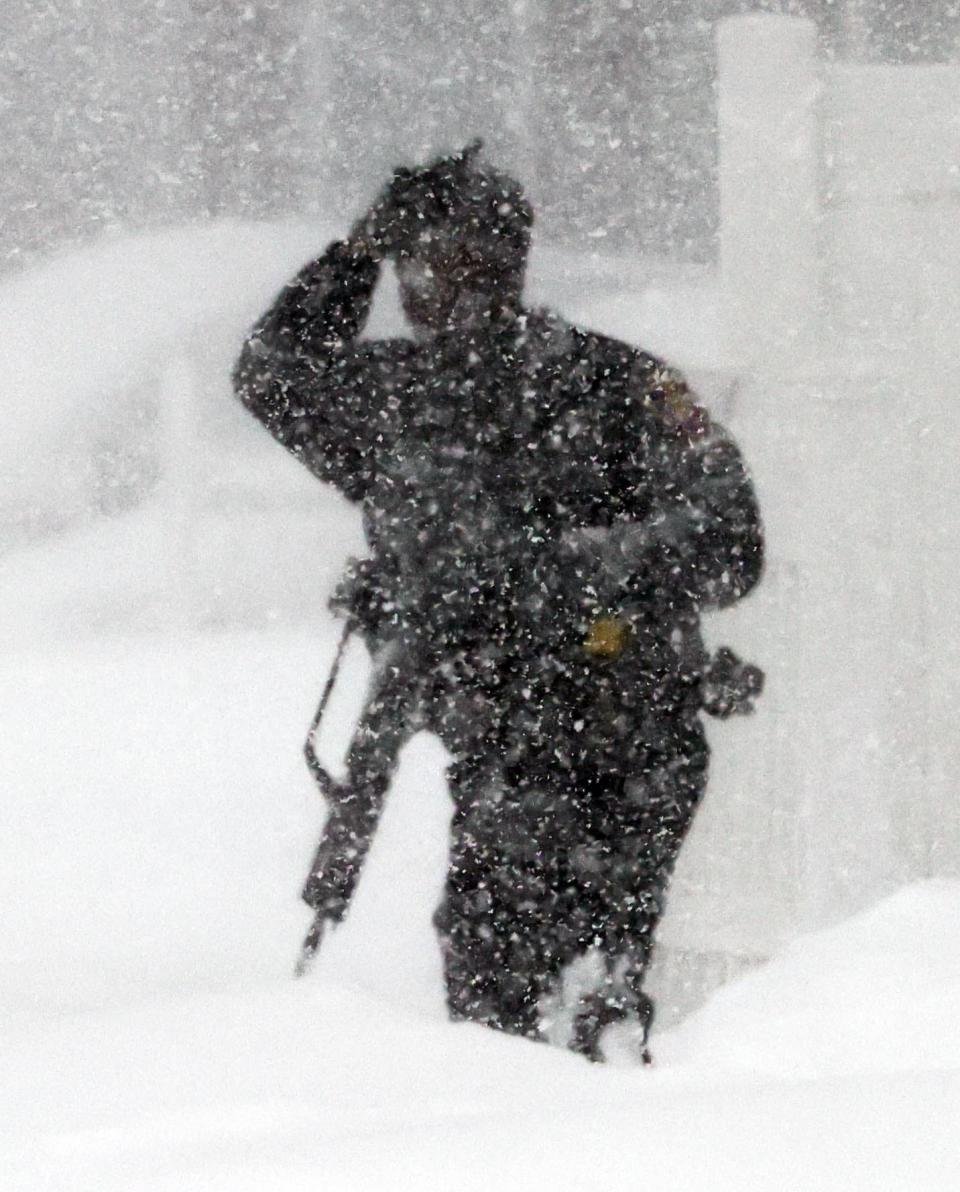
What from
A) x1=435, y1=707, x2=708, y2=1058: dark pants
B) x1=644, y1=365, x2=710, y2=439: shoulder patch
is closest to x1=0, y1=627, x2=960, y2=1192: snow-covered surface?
x1=435, y1=707, x2=708, y2=1058: dark pants

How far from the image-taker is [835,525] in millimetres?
1401

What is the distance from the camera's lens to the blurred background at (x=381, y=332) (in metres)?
1.38

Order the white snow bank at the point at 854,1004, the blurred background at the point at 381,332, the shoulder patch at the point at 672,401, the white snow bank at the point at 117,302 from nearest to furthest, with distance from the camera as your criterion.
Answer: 1. the white snow bank at the point at 854,1004
2. the shoulder patch at the point at 672,401
3. the blurred background at the point at 381,332
4. the white snow bank at the point at 117,302

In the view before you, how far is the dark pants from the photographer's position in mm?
1076

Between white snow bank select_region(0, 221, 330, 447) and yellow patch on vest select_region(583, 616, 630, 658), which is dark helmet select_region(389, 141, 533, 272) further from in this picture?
white snow bank select_region(0, 221, 330, 447)

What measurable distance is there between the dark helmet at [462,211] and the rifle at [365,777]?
0.27 metres

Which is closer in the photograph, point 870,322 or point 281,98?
point 870,322

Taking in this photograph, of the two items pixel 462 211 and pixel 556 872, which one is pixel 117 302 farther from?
pixel 556 872

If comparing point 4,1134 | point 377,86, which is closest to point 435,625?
point 4,1134

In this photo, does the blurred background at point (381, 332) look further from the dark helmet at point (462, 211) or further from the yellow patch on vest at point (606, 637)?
the yellow patch on vest at point (606, 637)

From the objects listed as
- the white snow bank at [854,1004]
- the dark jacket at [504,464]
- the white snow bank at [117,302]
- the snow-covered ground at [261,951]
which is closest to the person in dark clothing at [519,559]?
the dark jacket at [504,464]

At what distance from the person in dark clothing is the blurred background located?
3.6 inches

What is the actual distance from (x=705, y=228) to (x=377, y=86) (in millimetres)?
499

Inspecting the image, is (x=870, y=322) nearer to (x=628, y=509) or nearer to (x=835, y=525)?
(x=835, y=525)
